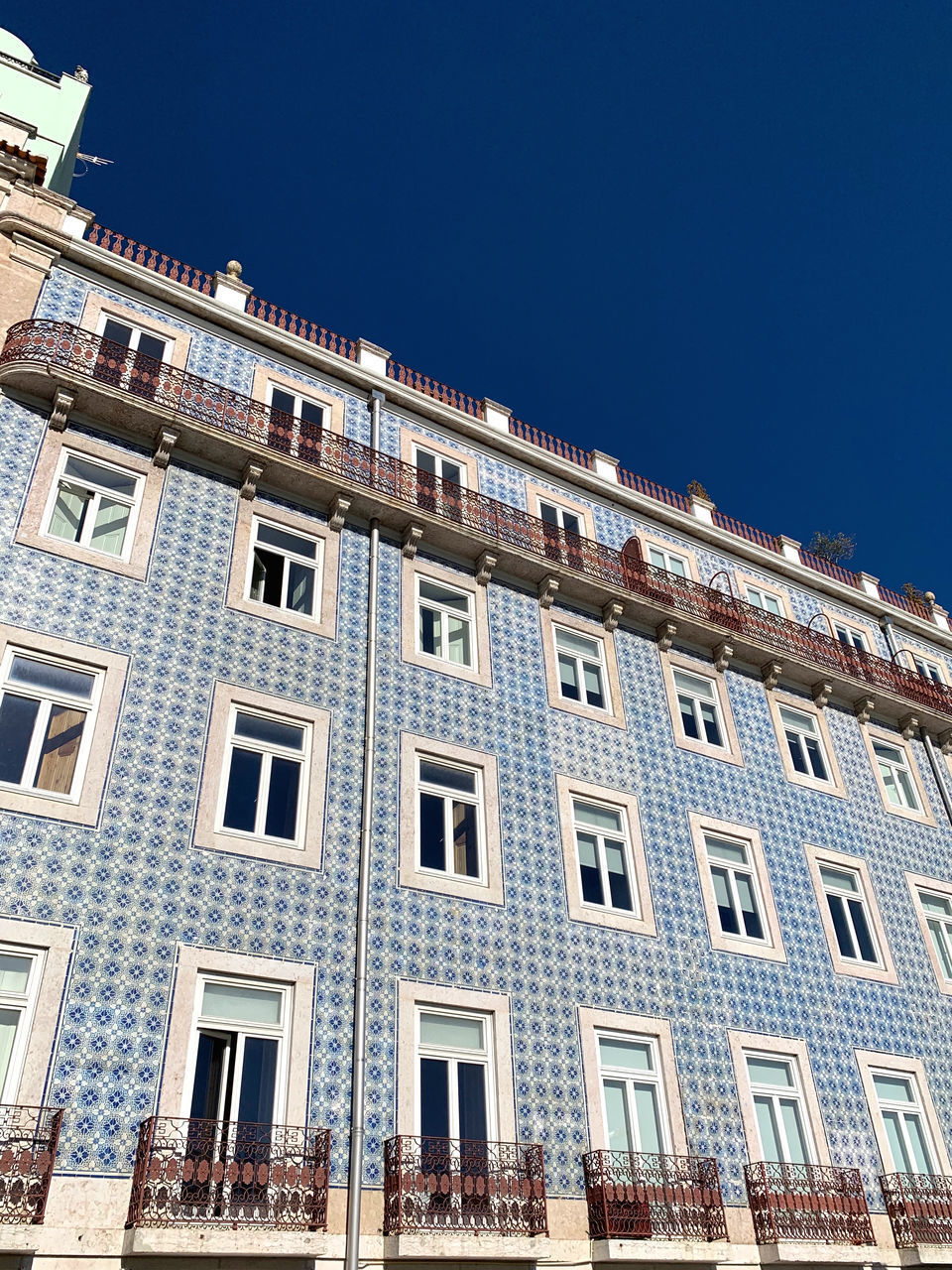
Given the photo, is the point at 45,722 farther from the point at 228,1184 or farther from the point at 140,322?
the point at 140,322

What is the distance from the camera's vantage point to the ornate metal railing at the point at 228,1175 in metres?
10.3

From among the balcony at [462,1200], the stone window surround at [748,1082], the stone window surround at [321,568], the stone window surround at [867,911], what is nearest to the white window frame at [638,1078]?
the stone window surround at [748,1082]

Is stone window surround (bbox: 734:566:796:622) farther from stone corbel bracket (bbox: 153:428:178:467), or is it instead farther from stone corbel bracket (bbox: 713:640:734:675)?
stone corbel bracket (bbox: 153:428:178:467)

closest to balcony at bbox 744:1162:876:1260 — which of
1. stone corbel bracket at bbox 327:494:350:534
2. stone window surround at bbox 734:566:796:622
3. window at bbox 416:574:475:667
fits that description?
window at bbox 416:574:475:667

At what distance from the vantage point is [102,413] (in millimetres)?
15430

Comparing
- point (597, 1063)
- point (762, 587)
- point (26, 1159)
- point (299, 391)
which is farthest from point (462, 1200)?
point (762, 587)

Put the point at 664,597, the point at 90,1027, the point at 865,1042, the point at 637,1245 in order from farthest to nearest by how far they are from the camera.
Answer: the point at 664,597, the point at 865,1042, the point at 637,1245, the point at 90,1027

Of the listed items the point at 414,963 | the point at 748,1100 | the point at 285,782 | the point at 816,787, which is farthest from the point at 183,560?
the point at 816,787

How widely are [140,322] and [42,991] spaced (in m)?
10.7

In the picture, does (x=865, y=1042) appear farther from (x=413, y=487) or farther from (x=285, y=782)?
(x=413, y=487)

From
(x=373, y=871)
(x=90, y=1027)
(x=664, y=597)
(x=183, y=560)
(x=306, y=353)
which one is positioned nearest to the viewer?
(x=90, y=1027)

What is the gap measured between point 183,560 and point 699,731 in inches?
375

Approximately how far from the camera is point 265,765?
46.0 feet

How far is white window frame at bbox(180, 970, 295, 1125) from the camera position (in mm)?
11438
